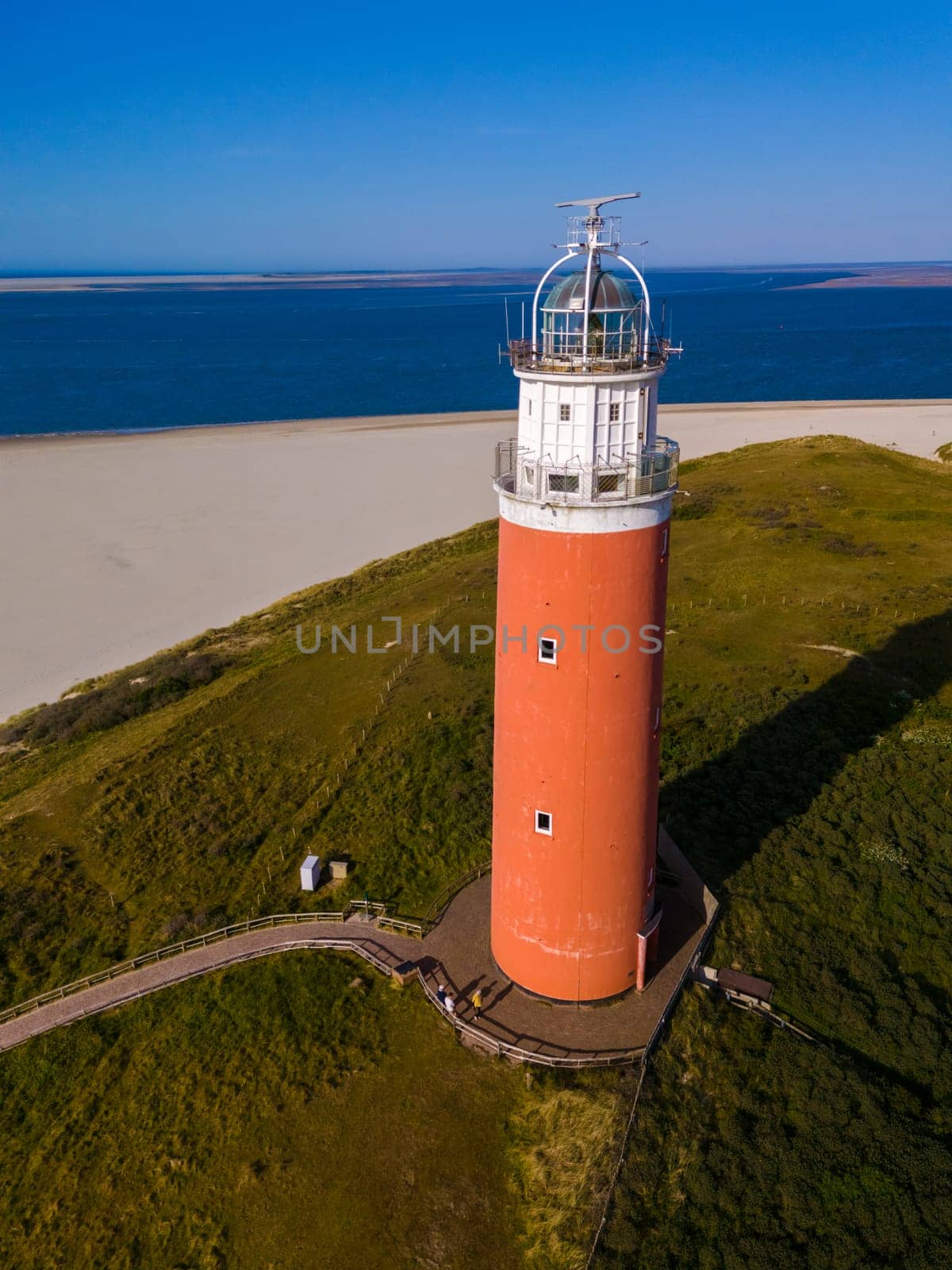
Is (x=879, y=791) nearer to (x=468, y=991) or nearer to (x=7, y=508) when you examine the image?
(x=468, y=991)

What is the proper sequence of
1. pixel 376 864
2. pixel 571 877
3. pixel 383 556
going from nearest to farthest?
pixel 571 877 < pixel 376 864 < pixel 383 556

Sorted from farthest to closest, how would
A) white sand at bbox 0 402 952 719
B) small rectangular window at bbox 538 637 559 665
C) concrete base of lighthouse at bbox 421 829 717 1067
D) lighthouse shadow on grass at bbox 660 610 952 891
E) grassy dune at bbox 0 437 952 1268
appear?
1. white sand at bbox 0 402 952 719
2. lighthouse shadow on grass at bbox 660 610 952 891
3. concrete base of lighthouse at bbox 421 829 717 1067
4. small rectangular window at bbox 538 637 559 665
5. grassy dune at bbox 0 437 952 1268

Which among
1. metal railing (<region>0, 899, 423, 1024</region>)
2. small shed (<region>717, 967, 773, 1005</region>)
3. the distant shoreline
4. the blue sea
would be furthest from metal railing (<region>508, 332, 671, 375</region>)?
the blue sea

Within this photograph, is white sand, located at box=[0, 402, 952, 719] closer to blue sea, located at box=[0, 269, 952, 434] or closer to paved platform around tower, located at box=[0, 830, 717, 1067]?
blue sea, located at box=[0, 269, 952, 434]

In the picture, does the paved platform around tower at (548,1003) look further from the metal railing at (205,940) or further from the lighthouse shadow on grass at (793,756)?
the lighthouse shadow on grass at (793,756)

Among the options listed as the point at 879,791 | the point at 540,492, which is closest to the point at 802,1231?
the point at 540,492
